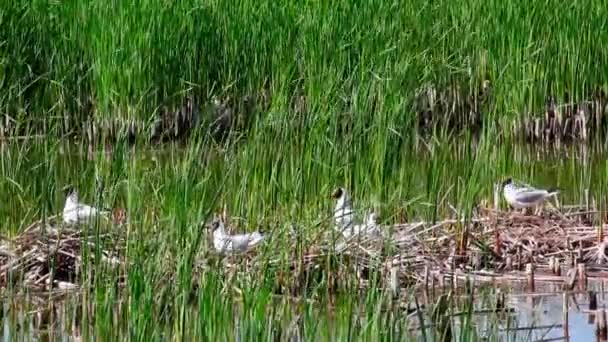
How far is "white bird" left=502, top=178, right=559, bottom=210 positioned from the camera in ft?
28.2

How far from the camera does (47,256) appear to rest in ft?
24.3

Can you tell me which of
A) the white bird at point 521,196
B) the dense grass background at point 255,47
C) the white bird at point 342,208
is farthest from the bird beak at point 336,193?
the dense grass background at point 255,47

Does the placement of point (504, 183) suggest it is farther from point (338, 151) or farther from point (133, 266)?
point (133, 266)

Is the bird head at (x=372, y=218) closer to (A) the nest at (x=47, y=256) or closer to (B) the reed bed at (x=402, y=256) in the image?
(B) the reed bed at (x=402, y=256)

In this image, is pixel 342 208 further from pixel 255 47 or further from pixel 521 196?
pixel 255 47

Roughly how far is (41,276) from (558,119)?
568 centimetres

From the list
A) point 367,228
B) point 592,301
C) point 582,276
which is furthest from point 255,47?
point 592,301

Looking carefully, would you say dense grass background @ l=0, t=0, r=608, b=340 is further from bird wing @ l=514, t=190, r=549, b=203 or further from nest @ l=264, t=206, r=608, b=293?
bird wing @ l=514, t=190, r=549, b=203

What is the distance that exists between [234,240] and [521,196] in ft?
6.27

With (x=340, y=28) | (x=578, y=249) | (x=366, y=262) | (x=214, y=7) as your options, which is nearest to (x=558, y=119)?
(x=340, y=28)

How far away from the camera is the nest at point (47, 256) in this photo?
727cm

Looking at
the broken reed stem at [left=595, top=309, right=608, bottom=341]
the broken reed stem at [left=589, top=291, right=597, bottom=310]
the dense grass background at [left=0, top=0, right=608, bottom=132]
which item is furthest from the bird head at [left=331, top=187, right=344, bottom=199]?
the dense grass background at [left=0, top=0, right=608, bottom=132]

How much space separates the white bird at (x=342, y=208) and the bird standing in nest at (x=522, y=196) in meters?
0.97

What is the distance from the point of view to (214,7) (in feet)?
42.0
